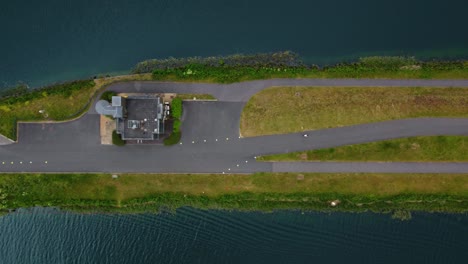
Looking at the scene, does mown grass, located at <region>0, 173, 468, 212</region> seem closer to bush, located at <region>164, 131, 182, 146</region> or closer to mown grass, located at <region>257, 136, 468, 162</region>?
mown grass, located at <region>257, 136, 468, 162</region>

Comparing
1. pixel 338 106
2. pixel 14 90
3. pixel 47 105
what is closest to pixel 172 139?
pixel 47 105

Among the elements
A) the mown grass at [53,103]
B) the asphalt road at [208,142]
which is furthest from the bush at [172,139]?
the mown grass at [53,103]

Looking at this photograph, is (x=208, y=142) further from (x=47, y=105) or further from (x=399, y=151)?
(x=399, y=151)

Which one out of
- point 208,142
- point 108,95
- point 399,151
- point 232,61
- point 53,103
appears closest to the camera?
point 399,151

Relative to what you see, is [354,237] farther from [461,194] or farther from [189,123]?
[189,123]

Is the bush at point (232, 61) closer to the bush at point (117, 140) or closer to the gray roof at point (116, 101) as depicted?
the gray roof at point (116, 101)

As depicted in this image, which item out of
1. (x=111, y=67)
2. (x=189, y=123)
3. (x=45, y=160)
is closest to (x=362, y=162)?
(x=189, y=123)
